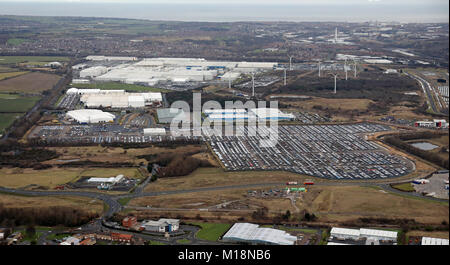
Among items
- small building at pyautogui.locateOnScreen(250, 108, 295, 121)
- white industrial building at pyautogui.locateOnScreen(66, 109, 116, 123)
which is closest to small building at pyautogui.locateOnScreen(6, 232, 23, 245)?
white industrial building at pyautogui.locateOnScreen(66, 109, 116, 123)

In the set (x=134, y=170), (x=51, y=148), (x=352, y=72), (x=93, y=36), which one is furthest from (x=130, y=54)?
(x=134, y=170)

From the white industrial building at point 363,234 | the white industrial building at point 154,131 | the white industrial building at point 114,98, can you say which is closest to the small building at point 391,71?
the white industrial building at point 114,98

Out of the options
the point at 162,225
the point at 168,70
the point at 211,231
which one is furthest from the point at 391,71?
the point at 162,225

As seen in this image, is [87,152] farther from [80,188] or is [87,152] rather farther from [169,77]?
[169,77]

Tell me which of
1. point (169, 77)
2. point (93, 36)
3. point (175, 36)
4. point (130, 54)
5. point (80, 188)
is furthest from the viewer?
point (175, 36)

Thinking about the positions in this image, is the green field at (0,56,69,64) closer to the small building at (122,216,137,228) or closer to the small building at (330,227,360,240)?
the small building at (122,216,137,228)

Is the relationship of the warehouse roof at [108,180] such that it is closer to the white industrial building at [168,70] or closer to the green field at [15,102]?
the green field at [15,102]

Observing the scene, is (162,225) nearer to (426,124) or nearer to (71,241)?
(71,241)
